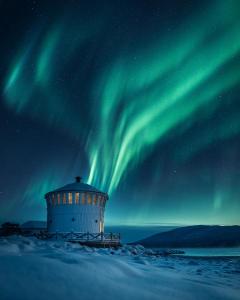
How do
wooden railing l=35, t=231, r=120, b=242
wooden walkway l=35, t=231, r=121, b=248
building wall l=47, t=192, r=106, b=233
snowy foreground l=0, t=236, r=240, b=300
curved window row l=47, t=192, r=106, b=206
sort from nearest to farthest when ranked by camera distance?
snowy foreground l=0, t=236, r=240, b=300
wooden walkway l=35, t=231, r=121, b=248
wooden railing l=35, t=231, r=120, b=242
building wall l=47, t=192, r=106, b=233
curved window row l=47, t=192, r=106, b=206

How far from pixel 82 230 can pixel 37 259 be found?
95.1 ft

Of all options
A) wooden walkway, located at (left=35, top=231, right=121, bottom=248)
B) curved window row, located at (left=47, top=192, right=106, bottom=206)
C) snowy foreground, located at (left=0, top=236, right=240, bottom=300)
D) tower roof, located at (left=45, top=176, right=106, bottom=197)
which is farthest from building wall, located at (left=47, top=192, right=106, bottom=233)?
snowy foreground, located at (left=0, top=236, right=240, bottom=300)

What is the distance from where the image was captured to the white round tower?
34812 mm

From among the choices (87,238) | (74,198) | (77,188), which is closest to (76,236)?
(87,238)

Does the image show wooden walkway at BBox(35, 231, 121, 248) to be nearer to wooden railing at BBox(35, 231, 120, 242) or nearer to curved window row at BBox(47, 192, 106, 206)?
wooden railing at BBox(35, 231, 120, 242)

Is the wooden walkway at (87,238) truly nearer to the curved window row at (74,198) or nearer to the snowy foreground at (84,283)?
the curved window row at (74,198)

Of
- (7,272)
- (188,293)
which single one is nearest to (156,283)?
(188,293)

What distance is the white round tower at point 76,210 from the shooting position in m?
34.8

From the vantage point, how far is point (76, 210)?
Result: 35.0m

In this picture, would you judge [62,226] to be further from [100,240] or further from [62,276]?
[62,276]

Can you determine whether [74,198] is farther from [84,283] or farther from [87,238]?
[84,283]

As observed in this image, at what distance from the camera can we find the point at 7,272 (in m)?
5.58

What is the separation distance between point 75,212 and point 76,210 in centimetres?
29

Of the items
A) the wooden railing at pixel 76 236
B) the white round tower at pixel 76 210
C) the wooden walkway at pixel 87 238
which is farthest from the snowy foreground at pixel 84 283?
the white round tower at pixel 76 210
